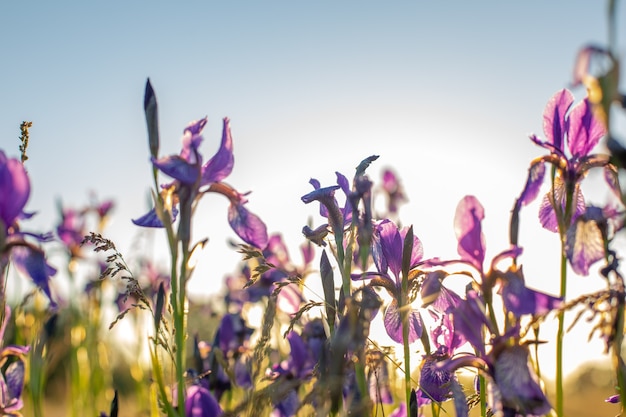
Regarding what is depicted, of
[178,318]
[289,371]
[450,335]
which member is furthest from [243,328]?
[178,318]

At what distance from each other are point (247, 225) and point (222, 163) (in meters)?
0.22

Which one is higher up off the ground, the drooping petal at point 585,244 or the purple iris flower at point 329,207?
the purple iris flower at point 329,207

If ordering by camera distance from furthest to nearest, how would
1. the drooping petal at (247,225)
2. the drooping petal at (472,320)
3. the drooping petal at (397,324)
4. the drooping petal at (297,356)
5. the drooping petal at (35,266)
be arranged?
the drooping petal at (297,356), the drooping petal at (397,324), the drooping petal at (247,225), the drooping petal at (35,266), the drooping petal at (472,320)

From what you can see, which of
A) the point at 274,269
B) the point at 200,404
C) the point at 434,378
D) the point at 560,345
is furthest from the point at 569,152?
the point at 274,269

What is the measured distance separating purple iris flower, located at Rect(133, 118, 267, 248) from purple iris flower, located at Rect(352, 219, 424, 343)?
1.21 feet

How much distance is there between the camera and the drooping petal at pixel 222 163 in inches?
80.0

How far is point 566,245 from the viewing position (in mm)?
1699

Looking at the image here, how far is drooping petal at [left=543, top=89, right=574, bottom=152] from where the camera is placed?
2.09m

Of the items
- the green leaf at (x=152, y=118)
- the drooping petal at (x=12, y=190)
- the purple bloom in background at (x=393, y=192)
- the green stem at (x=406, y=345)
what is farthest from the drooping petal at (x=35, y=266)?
the purple bloom in background at (x=393, y=192)

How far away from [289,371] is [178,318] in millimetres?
1418

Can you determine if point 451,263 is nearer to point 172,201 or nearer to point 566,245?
point 566,245

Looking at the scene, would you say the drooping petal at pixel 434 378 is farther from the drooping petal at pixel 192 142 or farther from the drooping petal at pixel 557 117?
the drooping petal at pixel 192 142

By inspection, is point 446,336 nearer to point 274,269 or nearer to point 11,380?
point 11,380

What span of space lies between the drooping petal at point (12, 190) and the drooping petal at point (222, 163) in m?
0.51
